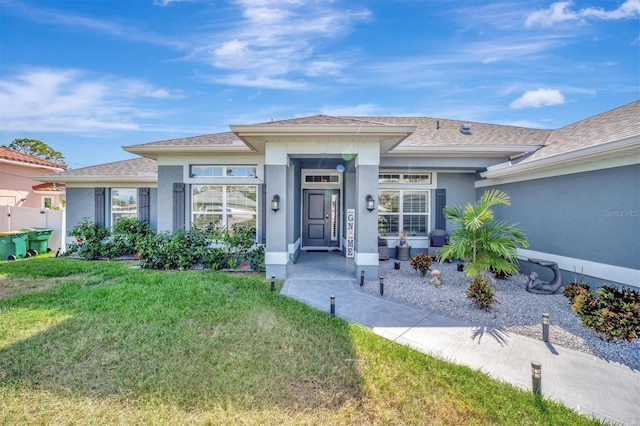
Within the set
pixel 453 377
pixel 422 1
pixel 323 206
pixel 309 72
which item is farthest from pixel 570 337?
pixel 309 72

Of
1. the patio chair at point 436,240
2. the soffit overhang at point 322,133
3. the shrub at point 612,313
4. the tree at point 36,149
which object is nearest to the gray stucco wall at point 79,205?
the soffit overhang at point 322,133

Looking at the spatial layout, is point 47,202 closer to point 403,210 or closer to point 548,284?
point 403,210

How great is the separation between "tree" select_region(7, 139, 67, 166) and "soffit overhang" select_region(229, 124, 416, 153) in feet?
124

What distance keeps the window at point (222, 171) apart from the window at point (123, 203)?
315 centimetres

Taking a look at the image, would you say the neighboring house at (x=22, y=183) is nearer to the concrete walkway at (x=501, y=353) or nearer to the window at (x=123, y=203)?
the window at (x=123, y=203)

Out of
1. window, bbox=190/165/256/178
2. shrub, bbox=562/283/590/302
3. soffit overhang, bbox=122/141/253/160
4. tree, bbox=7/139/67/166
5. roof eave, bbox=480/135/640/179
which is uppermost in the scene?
tree, bbox=7/139/67/166

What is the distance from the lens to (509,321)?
15.2ft

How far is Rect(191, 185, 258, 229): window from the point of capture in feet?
29.5

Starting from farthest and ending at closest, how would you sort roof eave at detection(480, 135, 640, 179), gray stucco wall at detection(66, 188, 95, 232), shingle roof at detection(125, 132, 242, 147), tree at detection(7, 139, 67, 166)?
tree at detection(7, 139, 67, 166) → gray stucco wall at detection(66, 188, 95, 232) → shingle roof at detection(125, 132, 242, 147) → roof eave at detection(480, 135, 640, 179)

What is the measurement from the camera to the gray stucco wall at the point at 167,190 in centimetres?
890

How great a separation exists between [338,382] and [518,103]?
13.6 meters

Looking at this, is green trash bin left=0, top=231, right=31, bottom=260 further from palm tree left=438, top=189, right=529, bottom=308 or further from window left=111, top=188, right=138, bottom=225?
palm tree left=438, top=189, right=529, bottom=308

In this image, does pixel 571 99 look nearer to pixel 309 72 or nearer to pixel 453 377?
pixel 309 72

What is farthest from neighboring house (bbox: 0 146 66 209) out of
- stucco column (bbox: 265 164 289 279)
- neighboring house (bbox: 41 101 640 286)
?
stucco column (bbox: 265 164 289 279)
